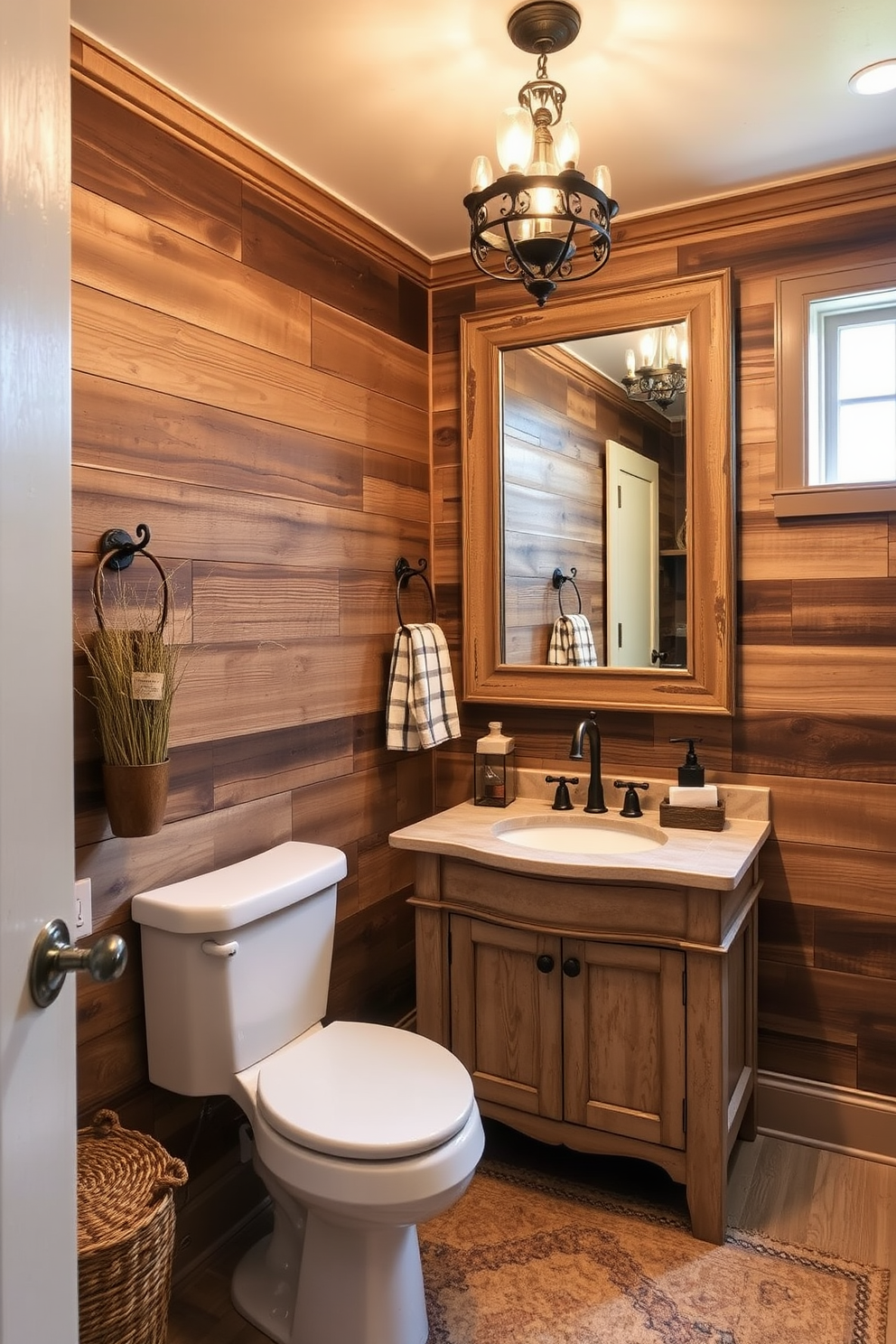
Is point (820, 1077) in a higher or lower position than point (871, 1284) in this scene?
higher

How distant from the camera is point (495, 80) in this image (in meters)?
1.82

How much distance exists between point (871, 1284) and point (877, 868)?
865mm

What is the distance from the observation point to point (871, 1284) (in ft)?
5.93

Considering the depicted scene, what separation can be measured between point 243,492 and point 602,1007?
139cm

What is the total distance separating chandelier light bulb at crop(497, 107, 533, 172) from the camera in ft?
5.22

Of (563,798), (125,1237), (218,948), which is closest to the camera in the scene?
(125,1237)

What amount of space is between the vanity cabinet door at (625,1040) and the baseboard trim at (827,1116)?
1.68 feet

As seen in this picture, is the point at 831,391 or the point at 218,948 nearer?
the point at 218,948

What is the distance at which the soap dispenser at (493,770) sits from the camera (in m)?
2.55

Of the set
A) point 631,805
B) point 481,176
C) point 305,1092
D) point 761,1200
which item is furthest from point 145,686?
point 761,1200

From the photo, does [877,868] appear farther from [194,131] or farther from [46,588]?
[194,131]

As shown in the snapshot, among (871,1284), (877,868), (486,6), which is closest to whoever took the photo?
(486,6)

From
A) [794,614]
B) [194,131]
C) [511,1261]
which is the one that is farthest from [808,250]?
[511,1261]

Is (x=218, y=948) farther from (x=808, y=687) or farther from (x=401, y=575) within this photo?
(x=808, y=687)
